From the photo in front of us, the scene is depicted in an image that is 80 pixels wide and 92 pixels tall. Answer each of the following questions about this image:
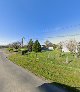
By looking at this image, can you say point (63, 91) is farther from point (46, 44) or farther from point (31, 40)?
point (46, 44)

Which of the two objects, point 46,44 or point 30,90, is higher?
point 46,44

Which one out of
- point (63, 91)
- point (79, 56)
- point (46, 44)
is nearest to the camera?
point (63, 91)

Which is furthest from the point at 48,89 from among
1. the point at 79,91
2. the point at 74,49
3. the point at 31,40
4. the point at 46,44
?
the point at 46,44

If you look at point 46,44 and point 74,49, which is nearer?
point 74,49

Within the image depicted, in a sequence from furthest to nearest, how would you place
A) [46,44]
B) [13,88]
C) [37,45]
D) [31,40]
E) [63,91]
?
[46,44]
[31,40]
[37,45]
[13,88]
[63,91]

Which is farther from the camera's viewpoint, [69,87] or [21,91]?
[69,87]

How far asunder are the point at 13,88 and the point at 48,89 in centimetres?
239

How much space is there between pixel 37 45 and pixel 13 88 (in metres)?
48.8

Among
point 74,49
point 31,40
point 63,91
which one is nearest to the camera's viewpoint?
point 63,91

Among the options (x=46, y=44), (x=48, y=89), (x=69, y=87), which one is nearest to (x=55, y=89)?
(x=48, y=89)

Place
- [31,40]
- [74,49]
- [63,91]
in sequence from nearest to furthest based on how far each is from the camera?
1. [63,91]
2. [74,49]
3. [31,40]

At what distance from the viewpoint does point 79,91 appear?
35.6 ft

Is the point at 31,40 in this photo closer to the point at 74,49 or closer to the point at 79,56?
the point at 74,49

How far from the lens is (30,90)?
36.4 ft
